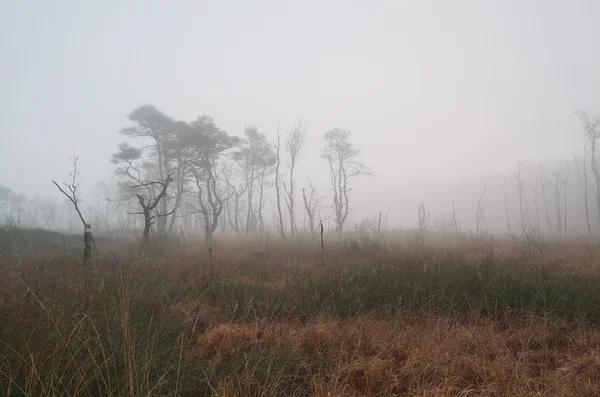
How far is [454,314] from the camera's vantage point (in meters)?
4.62

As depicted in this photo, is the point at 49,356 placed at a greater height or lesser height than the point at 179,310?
greater

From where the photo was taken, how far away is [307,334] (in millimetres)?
3762

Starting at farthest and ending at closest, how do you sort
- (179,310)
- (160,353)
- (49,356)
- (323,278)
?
(323,278)
(179,310)
(160,353)
(49,356)

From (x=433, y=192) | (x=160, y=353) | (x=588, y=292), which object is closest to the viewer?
(x=160, y=353)

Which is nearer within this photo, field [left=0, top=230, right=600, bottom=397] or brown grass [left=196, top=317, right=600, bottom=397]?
field [left=0, top=230, right=600, bottom=397]

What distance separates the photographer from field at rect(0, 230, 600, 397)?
2.36 m

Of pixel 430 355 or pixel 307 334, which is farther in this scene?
pixel 307 334

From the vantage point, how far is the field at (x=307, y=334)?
2.36 metres

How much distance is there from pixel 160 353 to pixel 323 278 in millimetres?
3639

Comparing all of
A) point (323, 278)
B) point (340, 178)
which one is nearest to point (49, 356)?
point (323, 278)

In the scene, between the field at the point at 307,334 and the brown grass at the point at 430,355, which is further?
the brown grass at the point at 430,355

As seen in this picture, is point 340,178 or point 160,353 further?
point 340,178

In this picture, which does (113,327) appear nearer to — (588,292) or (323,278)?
(323,278)

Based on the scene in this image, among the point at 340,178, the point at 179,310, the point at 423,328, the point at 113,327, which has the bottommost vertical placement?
the point at 423,328
